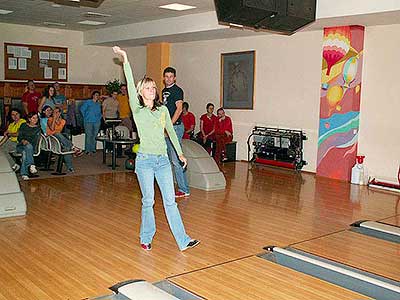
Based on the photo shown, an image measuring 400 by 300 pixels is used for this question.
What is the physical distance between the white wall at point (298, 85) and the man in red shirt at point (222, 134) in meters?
0.34

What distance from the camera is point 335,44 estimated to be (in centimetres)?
808

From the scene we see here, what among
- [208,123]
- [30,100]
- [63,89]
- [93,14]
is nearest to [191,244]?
[208,123]

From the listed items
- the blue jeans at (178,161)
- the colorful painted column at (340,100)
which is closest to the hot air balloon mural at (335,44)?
the colorful painted column at (340,100)

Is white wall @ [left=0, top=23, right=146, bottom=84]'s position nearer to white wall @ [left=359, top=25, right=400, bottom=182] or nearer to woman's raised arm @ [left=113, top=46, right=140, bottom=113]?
white wall @ [left=359, top=25, right=400, bottom=182]

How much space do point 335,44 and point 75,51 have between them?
22.1 feet

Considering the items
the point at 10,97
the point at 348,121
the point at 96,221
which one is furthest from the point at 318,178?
the point at 10,97

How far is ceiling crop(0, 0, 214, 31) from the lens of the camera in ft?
27.3

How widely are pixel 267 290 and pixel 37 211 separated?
3081 mm

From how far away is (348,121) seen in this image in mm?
8047

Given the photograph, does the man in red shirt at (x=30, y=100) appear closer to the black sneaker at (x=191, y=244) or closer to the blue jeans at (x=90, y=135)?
the blue jeans at (x=90, y=135)

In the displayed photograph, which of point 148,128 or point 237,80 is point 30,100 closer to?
point 237,80

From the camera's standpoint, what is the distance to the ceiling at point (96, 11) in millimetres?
8312

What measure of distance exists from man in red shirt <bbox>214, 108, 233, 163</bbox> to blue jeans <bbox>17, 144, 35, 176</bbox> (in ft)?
12.5

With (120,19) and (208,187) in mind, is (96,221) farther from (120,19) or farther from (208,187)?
(120,19)
